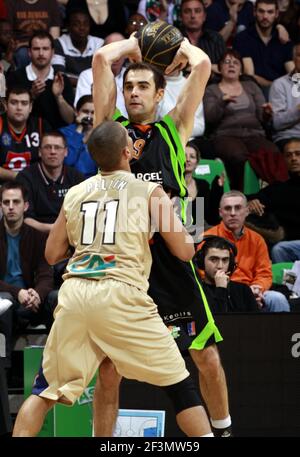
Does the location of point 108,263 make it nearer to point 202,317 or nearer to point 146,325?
point 146,325

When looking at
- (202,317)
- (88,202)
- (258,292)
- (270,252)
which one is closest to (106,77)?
(88,202)

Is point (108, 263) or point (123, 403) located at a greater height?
point (108, 263)

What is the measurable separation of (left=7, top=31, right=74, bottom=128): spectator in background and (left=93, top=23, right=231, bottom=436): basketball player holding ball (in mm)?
4217

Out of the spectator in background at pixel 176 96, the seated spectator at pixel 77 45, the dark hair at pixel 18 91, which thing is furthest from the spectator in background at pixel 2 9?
the spectator in background at pixel 176 96

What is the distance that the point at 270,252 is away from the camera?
371 inches

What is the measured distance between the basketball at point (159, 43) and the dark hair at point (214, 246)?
2133 millimetres

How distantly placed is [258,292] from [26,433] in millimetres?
3501

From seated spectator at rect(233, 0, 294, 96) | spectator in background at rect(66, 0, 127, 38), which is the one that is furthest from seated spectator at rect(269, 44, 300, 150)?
spectator in background at rect(66, 0, 127, 38)

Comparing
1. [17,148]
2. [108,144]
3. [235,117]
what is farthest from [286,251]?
[108,144]

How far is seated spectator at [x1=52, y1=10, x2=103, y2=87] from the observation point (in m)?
11.0

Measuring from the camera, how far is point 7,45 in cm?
1089

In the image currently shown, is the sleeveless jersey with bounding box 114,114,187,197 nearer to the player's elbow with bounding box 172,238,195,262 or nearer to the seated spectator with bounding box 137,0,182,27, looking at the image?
the player's elbow with bounding box 172,238,195,262

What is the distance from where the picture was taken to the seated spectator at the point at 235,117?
10.1 metres
